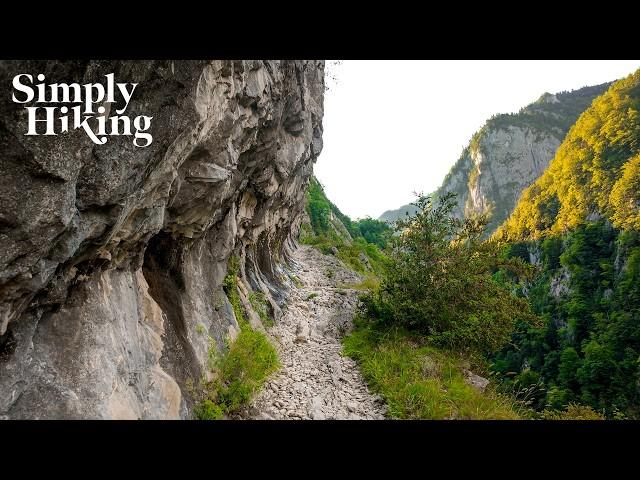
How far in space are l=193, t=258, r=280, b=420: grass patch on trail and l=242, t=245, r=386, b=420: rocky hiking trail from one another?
1.04ft

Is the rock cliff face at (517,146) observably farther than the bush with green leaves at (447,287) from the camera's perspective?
Yes

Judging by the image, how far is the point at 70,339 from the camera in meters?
4.77

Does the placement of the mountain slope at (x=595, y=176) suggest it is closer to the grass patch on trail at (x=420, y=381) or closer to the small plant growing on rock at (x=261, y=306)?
the grass patch on trail at (x=420, y=381)

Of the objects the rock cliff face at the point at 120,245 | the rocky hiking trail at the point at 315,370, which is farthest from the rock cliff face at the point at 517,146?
the rock cliff face at the point at 120,245

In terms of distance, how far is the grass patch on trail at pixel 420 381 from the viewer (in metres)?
8.10

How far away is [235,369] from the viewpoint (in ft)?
28.0

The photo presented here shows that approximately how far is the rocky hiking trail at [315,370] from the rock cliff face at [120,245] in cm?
189

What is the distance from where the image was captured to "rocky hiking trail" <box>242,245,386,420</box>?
8125mm

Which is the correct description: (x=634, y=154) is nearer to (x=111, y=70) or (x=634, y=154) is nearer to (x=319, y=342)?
(x=319, y=342)

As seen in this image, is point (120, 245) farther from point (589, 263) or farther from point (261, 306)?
point (589, 263)

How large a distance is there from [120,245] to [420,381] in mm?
7338

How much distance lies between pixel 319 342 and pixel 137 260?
Result: 23.8 ft

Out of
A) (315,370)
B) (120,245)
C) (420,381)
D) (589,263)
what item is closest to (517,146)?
(589,263)

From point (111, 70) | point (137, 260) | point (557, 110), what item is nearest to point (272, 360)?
point (137, 260)
